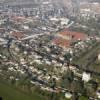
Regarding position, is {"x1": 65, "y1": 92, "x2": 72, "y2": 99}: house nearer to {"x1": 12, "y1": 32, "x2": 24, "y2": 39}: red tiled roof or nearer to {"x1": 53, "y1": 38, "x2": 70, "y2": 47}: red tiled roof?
{"x1": 53, "y1": 38, "x2": 70, "y2": 47}: red tiled roof

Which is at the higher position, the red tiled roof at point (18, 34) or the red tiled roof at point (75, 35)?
the red tiled roof at point (18, 34)

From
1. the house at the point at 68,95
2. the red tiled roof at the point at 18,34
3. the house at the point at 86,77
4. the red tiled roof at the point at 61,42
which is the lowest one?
the house at the point at 68,95

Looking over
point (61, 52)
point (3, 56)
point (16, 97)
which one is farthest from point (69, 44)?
point (16, 97)

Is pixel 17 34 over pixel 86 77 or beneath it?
over

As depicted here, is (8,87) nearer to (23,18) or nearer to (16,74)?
(16,74)

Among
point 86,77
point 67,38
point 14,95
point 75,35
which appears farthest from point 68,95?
point 75,35

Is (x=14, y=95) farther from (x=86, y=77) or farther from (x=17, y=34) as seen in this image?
(x=17, y=34)

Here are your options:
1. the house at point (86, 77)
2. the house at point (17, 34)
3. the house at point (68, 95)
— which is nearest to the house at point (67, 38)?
the house at point (17, 34)

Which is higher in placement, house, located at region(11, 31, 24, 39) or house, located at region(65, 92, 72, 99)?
house, located at region(11, 31, 24, 39)

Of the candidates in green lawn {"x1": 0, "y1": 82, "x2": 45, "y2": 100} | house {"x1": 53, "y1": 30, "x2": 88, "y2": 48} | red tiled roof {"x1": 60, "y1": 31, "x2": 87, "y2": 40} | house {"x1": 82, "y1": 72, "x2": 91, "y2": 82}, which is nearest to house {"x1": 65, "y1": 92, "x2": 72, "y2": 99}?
green lawn {"x1": 0, "y1": 82, "x2": 45, "y2": 100}

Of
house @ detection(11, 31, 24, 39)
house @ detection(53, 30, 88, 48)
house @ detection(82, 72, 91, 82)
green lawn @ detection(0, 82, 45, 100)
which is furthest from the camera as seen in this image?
house @ detection(11, 31, 24, 39)

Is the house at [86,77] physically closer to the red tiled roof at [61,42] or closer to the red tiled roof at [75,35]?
the red tiled roof at [61,42]
